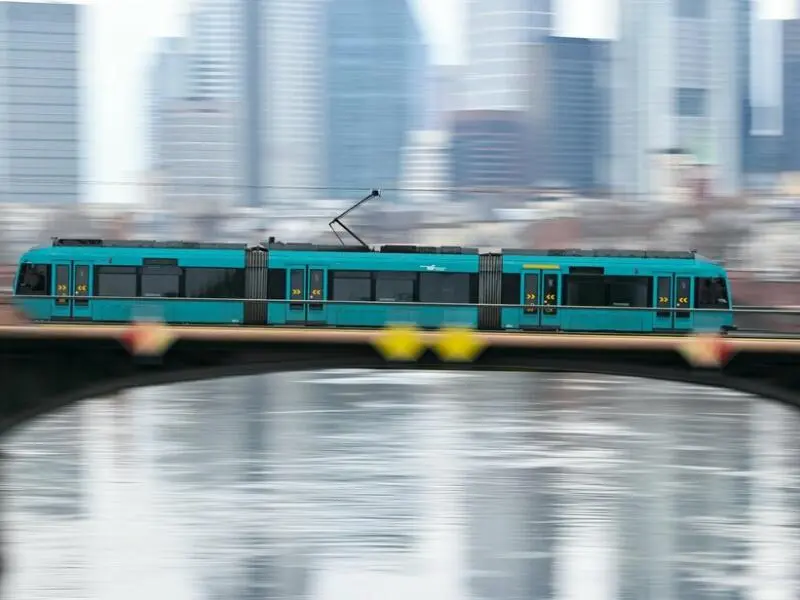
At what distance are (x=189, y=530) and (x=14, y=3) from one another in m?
159

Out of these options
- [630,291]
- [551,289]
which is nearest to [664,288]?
[630,291]

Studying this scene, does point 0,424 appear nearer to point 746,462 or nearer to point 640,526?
point 640,526

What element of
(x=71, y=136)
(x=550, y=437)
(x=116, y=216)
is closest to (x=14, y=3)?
(x=71, y=136)

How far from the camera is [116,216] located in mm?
123312

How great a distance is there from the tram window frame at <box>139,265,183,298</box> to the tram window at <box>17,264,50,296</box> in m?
2.31

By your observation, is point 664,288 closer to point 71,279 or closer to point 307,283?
point 307,283

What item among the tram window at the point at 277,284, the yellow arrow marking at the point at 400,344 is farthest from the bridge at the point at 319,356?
the tram window at the point at 277,284

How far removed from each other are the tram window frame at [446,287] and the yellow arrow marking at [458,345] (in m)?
13.8

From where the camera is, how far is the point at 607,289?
32.7 metres

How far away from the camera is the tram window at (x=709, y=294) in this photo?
3269cm

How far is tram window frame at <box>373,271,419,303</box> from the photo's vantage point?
106 feet

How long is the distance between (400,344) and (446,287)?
14264mm

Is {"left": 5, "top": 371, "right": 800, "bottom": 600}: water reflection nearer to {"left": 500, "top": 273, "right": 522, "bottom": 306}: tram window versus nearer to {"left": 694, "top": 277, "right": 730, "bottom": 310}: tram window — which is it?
{"left": 694, "top": 277, "right": 730, "bottom": 310}: tram window

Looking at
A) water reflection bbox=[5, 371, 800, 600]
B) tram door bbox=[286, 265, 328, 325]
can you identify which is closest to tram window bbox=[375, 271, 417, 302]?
tram door bbox=[286, 265, 328, 325]
